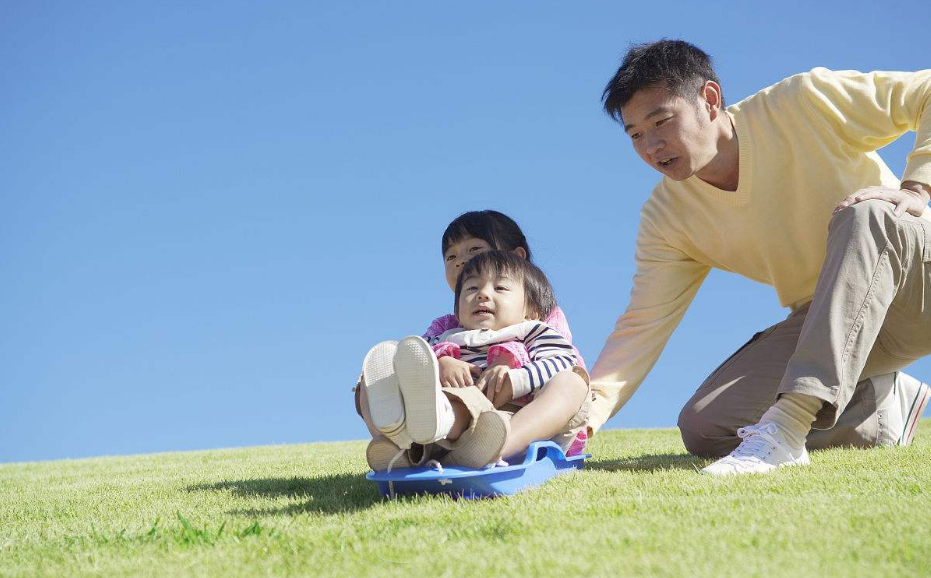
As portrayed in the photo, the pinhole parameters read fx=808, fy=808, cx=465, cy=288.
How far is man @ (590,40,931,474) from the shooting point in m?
3.09

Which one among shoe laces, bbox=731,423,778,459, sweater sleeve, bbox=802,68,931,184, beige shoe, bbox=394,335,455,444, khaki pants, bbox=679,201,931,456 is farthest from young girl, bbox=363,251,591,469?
sweater sleeve, bbox=802,68,931,184

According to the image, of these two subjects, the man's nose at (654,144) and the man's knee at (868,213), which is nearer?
the man's knee at (868,213)

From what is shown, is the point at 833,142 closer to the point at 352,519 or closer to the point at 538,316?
the point at 538,316

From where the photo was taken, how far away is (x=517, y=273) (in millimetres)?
3410

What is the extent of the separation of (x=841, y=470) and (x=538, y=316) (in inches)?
52.3

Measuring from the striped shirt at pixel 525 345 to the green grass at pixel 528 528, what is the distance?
44cm

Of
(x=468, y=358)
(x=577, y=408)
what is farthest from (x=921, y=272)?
(x=468, y=358)

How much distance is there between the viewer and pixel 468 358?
10.8 ft

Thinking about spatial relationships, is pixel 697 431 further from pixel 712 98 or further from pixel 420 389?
pixel 420 389

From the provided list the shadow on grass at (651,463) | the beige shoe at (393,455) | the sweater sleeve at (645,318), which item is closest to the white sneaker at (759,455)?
the shadow on grass at (651,463)

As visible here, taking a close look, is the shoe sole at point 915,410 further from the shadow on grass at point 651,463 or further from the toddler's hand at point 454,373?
the toddler's hand at point 454,373

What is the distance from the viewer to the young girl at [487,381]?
243cm

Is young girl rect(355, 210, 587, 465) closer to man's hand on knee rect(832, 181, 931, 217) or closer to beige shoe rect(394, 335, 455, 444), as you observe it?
beige shoe rect(394, 335, 455, 444)

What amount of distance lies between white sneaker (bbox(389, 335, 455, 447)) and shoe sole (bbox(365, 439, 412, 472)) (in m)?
0.21
